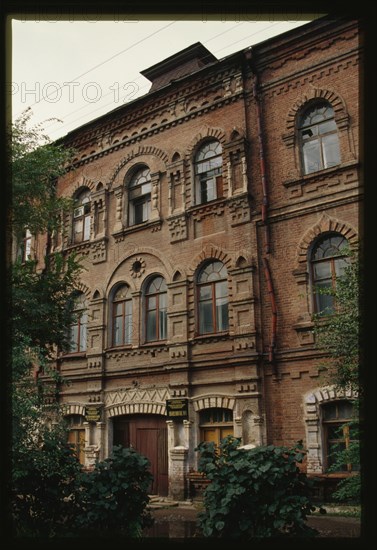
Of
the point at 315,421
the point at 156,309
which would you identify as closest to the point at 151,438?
the point at 156,309

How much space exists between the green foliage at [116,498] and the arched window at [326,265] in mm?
6006

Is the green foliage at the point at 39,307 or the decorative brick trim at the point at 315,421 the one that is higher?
the green foliage at the point at 39,307

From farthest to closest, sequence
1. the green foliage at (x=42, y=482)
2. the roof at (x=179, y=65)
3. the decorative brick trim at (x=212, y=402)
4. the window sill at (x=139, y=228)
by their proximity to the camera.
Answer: the roof at (x=179, y=65) → the window sill at (x=139, y=228) → the decorative brick trim at (x=212, y=402) → the green foliage at (x=42, y=482)

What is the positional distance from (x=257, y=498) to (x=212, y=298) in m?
7.46

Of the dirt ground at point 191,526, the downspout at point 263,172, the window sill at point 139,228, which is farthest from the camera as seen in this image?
the window sill at point 139,228

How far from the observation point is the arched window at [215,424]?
492 inches

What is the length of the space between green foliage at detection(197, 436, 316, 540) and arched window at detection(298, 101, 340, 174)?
8.01 m

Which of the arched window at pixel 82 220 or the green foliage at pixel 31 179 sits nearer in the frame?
the green foliage at pixel 31 179

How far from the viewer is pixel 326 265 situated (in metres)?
12.0

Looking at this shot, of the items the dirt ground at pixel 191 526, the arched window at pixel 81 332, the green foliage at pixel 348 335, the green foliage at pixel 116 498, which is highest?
the arched window at pixel 81 332

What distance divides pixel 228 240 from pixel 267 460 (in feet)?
24.8

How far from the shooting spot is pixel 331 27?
41.7ft

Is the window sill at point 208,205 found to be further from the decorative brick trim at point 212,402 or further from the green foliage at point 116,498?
the green foliage at point 116,498

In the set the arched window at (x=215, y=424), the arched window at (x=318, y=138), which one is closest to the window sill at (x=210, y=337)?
the arched window at (x=215, y=424)
